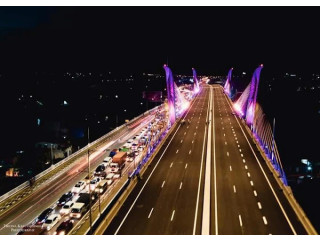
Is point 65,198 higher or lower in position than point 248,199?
lower

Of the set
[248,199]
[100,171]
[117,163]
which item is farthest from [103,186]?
[248,199]

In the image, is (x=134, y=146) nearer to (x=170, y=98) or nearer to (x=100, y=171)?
(x=100, y=171)

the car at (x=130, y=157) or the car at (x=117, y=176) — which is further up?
the car at (x=130, y=157)

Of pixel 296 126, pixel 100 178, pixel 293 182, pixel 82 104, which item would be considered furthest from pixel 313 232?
pixel 82 104

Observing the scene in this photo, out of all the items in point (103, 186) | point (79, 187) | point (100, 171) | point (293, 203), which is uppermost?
point (293, 203)

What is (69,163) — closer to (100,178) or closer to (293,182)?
(100,178)

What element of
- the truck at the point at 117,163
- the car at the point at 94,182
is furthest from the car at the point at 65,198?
the truck at the point at 117,163

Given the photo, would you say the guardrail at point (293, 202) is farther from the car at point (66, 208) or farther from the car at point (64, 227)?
the car at point (66, 208)
